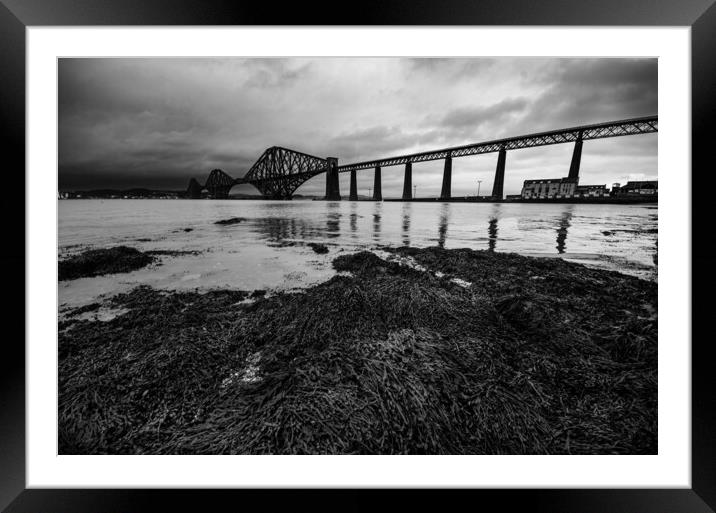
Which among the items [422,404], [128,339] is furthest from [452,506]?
[128,339]

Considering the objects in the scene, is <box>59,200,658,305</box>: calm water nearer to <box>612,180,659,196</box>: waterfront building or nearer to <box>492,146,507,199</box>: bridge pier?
<box>612,180,659,196</box>: waterfront building

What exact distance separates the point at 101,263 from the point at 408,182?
934 centimetres

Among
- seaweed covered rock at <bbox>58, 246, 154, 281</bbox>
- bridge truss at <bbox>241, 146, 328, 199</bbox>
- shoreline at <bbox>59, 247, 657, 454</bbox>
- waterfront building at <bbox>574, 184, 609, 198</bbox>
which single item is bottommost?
shoreline at <bbox>59, 247, 657, 454</bbox>

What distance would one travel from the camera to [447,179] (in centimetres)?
922

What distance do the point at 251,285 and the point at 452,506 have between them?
2.70 m

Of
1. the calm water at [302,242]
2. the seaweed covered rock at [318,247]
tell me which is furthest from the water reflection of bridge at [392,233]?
the seaweed covered rock at [318,247]

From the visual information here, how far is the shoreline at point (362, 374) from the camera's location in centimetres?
140

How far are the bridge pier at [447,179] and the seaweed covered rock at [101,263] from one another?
844cm

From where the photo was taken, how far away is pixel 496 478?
1.32 m

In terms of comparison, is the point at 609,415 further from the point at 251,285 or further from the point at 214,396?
the point at 251,285

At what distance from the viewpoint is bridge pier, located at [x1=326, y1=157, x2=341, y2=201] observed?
34.9 feet

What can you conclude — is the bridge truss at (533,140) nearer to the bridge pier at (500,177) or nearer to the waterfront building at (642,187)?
the bridge pier at (500,177)

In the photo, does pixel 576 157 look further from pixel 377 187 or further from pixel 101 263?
pixel 101 263

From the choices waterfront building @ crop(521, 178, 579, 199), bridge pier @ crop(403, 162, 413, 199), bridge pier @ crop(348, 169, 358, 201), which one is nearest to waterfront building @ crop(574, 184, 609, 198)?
waterfront building @ crop(521, 178, 579, 199)
